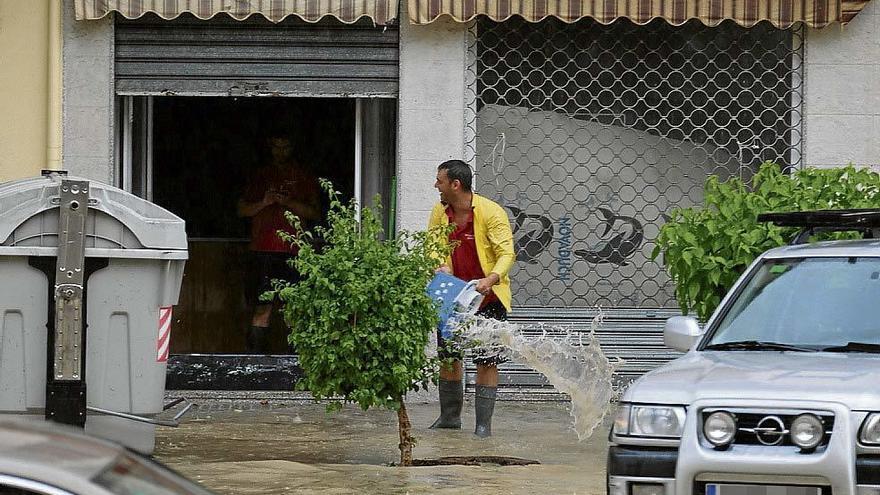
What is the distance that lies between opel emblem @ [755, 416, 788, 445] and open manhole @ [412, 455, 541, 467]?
3.50 meters

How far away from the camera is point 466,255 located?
34.0 ft

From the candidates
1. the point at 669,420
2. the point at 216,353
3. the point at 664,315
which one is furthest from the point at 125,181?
the point at 669,420

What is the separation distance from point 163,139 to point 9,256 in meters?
5.74

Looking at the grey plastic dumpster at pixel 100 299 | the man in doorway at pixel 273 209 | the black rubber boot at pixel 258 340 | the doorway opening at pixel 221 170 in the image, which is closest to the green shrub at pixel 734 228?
the grey plastic dumpster at pixel 100 299

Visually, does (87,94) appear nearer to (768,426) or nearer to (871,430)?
(768,426)

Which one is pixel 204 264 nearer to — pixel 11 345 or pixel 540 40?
pixel 540 40

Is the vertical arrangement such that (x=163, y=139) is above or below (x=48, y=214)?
above

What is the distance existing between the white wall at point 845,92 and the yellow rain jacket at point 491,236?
358 centimetres

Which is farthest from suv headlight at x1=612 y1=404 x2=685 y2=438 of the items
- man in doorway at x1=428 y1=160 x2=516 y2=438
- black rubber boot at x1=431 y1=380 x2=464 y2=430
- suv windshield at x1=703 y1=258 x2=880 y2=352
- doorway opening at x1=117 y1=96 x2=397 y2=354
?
doorway opening at x1=117 y1=96 x2=397 y2=354

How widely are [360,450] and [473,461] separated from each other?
0.94 metres

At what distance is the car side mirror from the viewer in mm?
6754

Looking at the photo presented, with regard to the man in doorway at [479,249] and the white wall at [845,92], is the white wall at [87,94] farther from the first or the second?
the white wall at [845,92]

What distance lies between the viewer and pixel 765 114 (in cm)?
1278

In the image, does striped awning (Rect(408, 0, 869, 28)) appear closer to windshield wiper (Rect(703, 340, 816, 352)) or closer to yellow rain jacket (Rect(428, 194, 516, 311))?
yellow rain jacket (Rect(428, 194, 516, 311))
